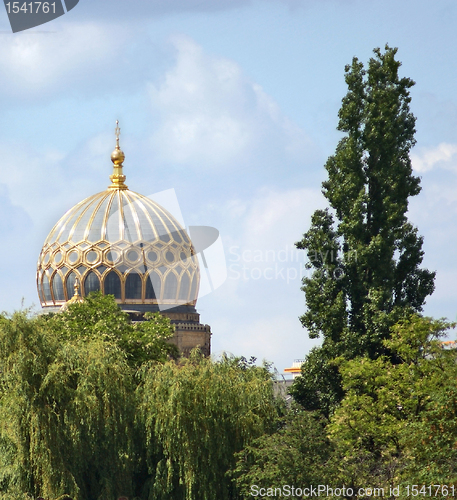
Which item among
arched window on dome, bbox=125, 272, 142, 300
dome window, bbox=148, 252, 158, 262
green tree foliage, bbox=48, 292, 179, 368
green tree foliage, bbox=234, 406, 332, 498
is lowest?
green tree foliage, bbox=234, 406, 332, 498

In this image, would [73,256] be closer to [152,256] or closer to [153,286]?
[152,256]

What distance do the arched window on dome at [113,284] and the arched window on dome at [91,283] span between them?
15.7 inches

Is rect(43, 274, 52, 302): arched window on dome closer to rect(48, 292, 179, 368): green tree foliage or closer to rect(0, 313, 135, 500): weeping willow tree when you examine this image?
rect(48, 292, 179, 368): green tree foliage

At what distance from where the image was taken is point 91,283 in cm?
4803

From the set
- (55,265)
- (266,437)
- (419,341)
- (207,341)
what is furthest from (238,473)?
(55,265)

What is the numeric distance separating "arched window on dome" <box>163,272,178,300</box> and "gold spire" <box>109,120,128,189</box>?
4468 mm

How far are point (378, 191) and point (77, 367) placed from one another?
9.27 meters

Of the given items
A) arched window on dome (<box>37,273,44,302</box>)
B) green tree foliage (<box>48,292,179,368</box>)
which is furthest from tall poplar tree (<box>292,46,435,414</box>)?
arched window on dome (<box>37,273,44,302</box>)

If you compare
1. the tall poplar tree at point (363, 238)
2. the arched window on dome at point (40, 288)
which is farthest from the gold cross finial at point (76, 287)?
the tall poplar tree at point (363, 238)

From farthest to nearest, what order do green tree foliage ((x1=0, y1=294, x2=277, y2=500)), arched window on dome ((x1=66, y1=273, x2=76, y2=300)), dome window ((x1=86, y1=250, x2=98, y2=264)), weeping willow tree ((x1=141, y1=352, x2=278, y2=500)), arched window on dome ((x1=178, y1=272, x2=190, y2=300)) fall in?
1. arched window on dome ((x1=178, y1=272, x2=190, y2=300))
2. arched window on dome ((x1=66, y1=273, x2=76, y2=300))
3. dome window ((x1=86, y1=250, x2=98, y2=264))
4. weeping willow tree ((x1=141, y1=352, x2=278, y2=500))
5. green tree foliage ((x1=0, y1=294, x2=277, y2=500))

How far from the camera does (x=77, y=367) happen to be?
87.8ft

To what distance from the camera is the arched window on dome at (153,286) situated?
157 feet

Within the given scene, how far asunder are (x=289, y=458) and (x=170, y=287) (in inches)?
943

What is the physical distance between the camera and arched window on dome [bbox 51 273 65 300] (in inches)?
1921
